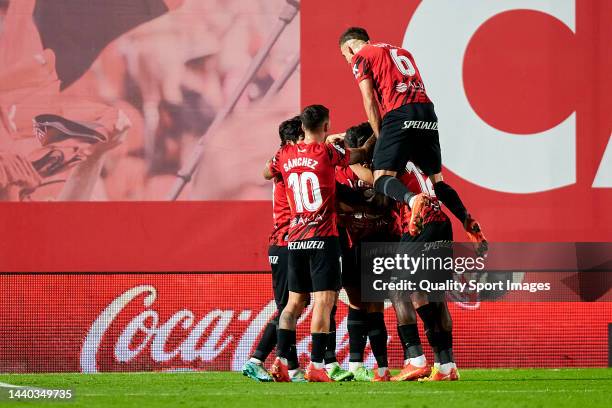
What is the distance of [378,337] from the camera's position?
8.12 meters

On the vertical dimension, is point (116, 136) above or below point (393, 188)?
above

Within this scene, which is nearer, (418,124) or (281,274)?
(418,124)

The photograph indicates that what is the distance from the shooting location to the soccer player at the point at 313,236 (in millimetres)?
7434

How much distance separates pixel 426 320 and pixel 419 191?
896 millimetres

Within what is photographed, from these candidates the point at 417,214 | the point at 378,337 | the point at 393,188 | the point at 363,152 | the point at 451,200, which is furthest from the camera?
the point at 378,337

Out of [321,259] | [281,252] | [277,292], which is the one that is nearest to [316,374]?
[321,259]

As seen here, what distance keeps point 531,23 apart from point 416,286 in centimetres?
434

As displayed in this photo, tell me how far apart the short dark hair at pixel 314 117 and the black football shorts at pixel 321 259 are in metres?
0.75

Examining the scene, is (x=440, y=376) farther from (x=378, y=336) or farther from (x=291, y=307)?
(x=291, y=307)

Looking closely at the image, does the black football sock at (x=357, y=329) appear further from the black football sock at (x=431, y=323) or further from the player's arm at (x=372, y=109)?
the player's arm at (x=372, y=109)

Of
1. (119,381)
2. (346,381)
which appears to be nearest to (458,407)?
(346,381)

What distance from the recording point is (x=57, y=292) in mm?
10719

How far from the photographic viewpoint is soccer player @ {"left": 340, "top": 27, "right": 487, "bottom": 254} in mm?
7488

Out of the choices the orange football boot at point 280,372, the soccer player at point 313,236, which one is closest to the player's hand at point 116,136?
the soccer player at point 313,236
